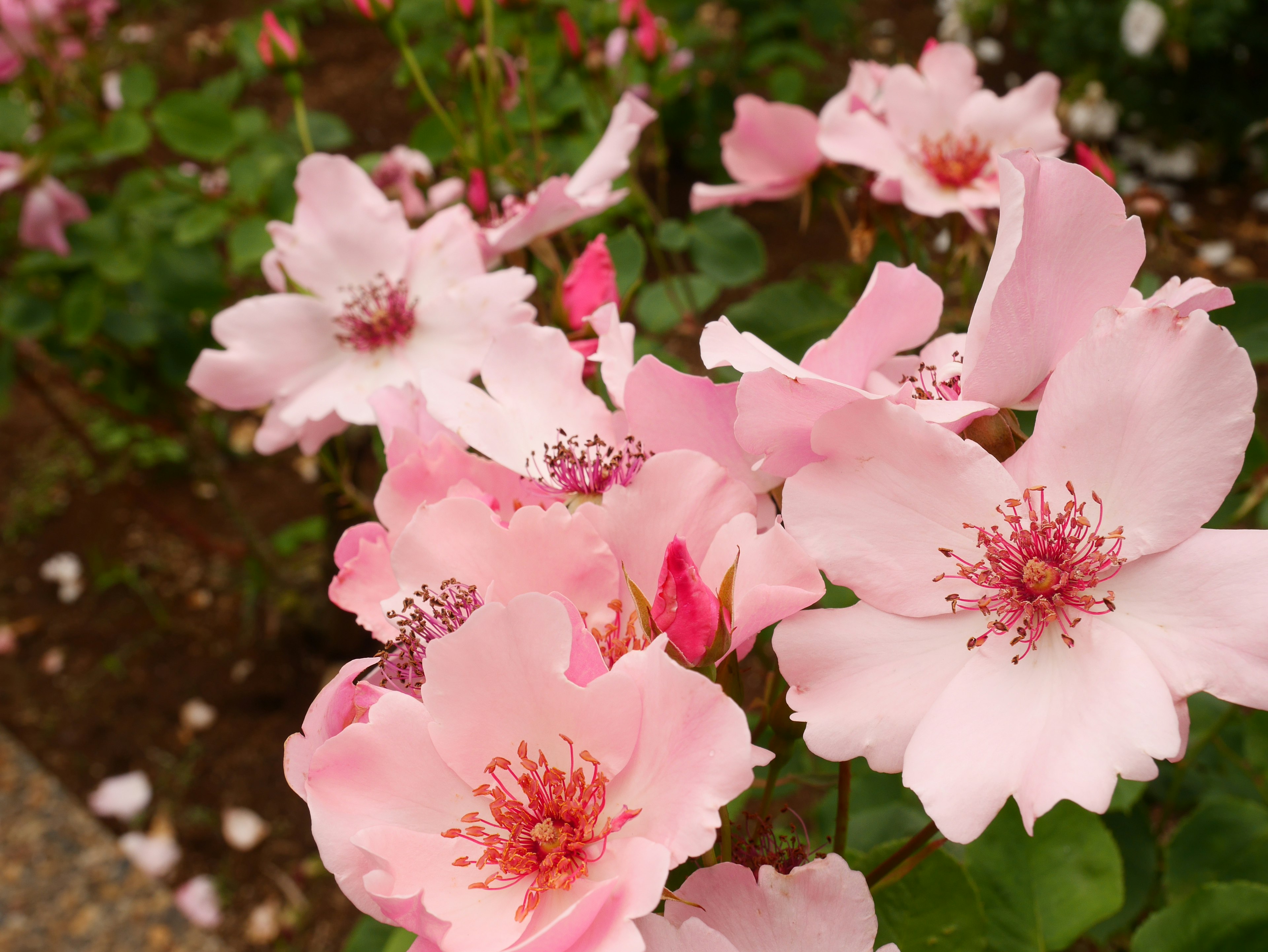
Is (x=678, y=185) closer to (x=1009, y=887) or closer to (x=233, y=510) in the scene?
(x=233, y=510)

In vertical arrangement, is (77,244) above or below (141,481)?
above

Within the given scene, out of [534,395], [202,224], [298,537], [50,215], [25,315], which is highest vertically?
[534,395]

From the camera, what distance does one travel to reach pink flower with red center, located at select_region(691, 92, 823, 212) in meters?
1.15

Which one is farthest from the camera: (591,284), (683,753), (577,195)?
(577,195)

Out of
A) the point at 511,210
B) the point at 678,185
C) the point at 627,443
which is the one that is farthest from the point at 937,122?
the point at 678,185

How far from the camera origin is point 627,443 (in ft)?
2.33

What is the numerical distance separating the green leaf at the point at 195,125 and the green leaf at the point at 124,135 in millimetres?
30

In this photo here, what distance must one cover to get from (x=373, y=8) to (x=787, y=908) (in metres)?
1.17

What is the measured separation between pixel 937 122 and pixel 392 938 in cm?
105

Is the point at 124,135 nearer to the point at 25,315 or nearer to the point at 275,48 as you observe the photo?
the point at 275,48

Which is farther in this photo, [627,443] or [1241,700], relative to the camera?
[627,443]

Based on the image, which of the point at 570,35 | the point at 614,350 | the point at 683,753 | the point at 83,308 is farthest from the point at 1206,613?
the point at 83,308

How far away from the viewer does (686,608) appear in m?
0.54

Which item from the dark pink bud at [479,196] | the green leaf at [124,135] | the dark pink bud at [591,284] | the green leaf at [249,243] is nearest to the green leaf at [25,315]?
the green leaf at [124,135]
